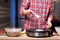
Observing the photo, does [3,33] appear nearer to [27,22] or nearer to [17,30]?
[17,30]

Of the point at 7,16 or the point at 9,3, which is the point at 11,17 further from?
the point at 9,3

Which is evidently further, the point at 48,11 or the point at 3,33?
the point at 48,11

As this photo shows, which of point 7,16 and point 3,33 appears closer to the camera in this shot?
point 3,33

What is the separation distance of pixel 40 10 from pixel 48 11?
110mm

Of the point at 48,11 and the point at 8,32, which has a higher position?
the point at 48,11

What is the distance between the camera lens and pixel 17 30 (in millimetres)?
1360

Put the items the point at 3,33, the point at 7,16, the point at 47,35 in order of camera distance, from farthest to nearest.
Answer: the point at 7,16 → the point at 3,33 → the point at 47,35

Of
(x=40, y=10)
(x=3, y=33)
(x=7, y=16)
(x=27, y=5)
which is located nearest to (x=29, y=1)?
(x=27, y=5)

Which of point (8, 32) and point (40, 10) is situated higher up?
point (40, 10)

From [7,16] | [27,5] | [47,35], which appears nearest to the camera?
[47,35]

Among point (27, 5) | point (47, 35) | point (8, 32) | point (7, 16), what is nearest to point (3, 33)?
point (8, 32)

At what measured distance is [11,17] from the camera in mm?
3990

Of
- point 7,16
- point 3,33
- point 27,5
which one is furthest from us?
point 7,16

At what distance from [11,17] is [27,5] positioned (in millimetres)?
2159
